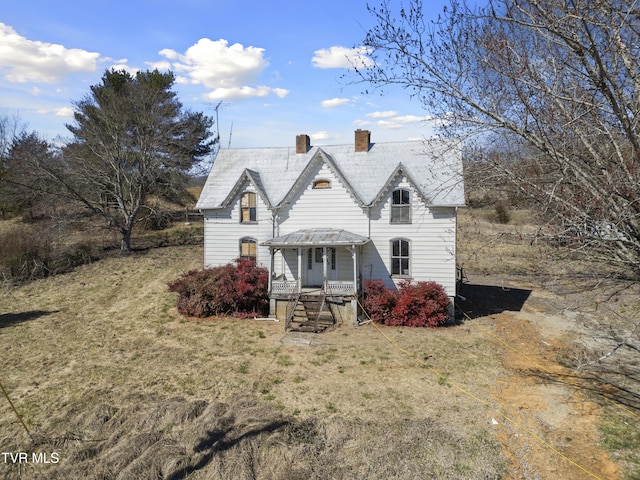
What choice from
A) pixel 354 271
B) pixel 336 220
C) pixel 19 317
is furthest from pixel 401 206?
pixel 19 317

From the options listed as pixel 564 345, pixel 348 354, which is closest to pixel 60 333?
pixel 348 354

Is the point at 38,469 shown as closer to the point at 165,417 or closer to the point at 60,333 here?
the point at 165,417

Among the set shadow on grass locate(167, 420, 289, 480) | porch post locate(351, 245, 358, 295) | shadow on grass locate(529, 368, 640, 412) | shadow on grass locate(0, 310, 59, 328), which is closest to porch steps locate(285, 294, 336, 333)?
porch post locate(351, 245, 358, 295)

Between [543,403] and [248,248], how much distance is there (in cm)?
1516

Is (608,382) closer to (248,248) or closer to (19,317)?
(248,248)

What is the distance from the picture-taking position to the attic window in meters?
20.7

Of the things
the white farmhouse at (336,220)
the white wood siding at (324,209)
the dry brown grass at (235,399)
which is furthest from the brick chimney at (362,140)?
the dry brown grass at (235,399)

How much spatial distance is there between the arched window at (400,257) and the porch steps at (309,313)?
3878mm

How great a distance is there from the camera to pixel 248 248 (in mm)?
22016

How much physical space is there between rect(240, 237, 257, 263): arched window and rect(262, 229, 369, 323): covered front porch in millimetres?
1308

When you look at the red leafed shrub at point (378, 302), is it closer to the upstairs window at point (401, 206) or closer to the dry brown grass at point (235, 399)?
the dry brown grass at point (235, 399)

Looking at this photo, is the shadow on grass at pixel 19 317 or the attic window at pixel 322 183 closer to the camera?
the shadow on grass at pixel 19 317

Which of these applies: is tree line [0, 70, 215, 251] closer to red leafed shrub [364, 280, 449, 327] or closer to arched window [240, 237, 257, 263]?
arched window [240, 237, 257, 263]

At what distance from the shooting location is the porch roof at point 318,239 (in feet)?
62.0
